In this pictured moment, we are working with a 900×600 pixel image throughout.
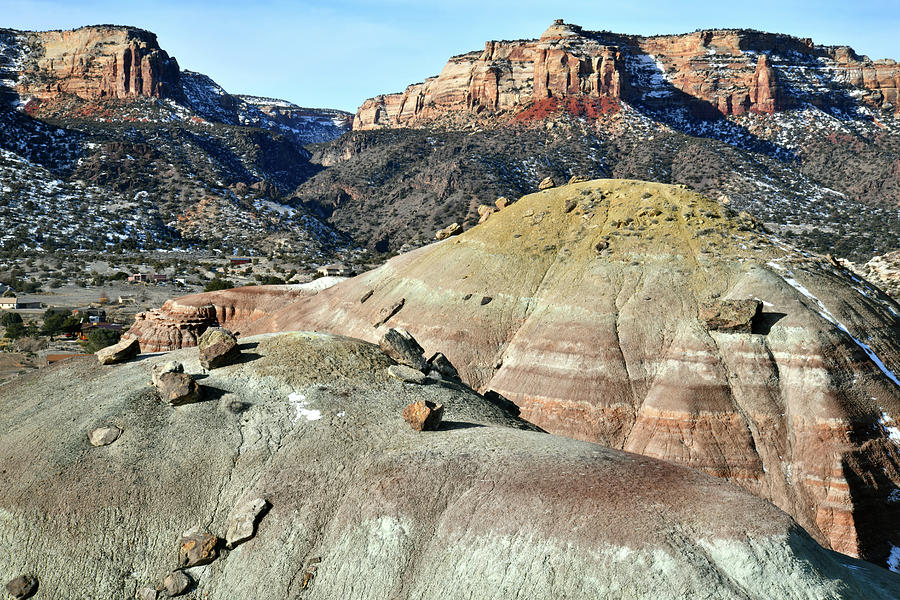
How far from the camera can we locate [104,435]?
1859 cm

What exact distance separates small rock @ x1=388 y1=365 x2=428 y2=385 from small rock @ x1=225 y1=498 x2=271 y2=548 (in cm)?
666

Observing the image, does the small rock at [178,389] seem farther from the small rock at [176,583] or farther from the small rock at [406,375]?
the small rock at [406,375]

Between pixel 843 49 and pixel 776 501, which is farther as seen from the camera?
pixel 843 49

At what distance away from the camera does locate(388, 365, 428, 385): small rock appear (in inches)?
895

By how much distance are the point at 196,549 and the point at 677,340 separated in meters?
20.9

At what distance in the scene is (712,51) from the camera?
194875 millimetres

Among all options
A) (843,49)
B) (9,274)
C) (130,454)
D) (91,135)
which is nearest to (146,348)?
(130,454)

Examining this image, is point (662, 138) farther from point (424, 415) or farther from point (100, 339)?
point (424, 415)

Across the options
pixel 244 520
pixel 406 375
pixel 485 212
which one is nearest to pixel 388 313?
pixel 485 212

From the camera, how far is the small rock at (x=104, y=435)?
18500 millimetres

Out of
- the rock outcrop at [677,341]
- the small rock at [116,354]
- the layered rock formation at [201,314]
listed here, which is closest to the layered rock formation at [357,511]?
the small rock at [116,354]

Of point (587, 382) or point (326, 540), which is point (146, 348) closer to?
point (587, 382)

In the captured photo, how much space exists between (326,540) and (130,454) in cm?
578

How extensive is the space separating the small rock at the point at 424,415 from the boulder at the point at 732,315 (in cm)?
1498
